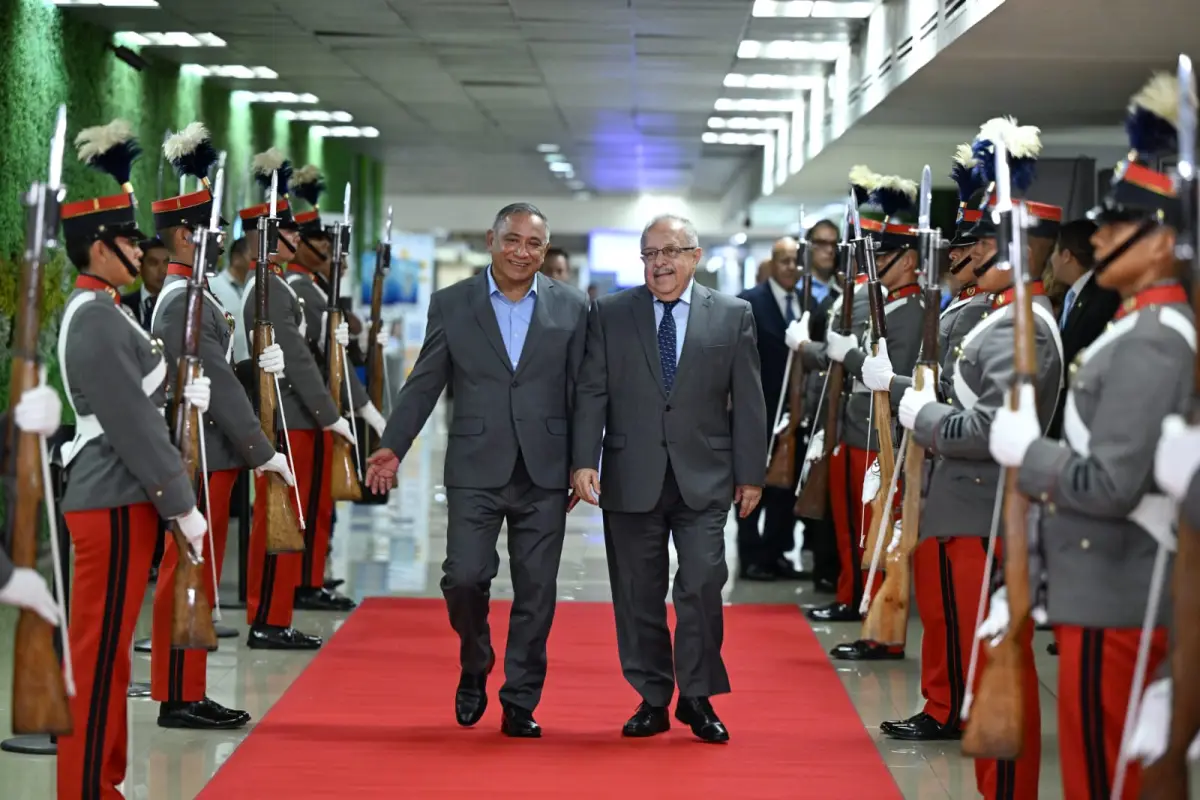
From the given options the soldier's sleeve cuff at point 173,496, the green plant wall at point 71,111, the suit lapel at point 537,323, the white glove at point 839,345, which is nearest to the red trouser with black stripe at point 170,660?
the soldier's sleeve cuff at point 173,496

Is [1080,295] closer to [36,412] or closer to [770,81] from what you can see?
[36,412]

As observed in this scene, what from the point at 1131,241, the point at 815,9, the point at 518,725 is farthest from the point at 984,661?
the point at 815,9

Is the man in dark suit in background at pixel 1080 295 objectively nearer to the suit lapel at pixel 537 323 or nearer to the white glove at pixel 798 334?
the white glove at pixel 798 334

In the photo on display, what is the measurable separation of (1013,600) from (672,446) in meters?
1.77

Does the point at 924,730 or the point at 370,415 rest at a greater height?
the point at 370,415

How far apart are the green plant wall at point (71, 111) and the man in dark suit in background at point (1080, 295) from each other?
3.96 m

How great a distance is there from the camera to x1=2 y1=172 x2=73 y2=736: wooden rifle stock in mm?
3676

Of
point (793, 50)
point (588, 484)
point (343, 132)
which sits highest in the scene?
point (793, 50)

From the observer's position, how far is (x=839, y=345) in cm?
720


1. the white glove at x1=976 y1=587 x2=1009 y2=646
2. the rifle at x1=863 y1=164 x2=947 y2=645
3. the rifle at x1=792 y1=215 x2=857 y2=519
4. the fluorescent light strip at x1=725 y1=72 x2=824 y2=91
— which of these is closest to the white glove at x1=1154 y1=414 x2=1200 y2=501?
the white glove at x1=976 y1=587 x2=1009 y2=646

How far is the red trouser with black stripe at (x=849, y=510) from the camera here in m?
7.35

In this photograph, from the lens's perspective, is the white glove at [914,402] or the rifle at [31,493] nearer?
the rifle at [31,493]

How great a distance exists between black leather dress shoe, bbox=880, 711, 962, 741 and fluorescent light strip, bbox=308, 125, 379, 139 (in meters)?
11.3

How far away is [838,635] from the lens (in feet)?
24.4
